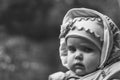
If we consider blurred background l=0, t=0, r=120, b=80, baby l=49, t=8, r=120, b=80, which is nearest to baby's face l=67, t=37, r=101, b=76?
baby l=49, t=8, r=120, b=80

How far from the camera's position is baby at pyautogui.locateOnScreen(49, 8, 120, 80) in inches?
306

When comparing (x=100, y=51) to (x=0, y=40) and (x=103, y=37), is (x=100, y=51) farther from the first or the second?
(x=0, y=40)

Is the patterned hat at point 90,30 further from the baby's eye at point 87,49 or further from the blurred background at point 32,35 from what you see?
the blurred background at point 32,35

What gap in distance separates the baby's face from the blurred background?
40.4 ft

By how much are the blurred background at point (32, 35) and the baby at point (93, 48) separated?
12.3 metres

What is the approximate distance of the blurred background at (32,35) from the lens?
843 inches

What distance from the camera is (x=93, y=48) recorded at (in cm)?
780

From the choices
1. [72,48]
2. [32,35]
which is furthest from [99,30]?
[32,35]

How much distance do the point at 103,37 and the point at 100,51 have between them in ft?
0.46

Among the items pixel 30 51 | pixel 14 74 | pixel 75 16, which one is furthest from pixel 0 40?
pixel 75 16

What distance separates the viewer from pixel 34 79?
70.9 ft

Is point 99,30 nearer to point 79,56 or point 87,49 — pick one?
point 87,49

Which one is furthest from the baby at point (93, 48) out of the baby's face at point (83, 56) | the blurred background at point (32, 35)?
the blurred background at point (32, 35)

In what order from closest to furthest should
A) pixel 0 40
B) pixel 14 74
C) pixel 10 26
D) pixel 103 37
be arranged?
pixel 103 37 → pixel 14 74 → pixel 0 40 → pixel 10 26
